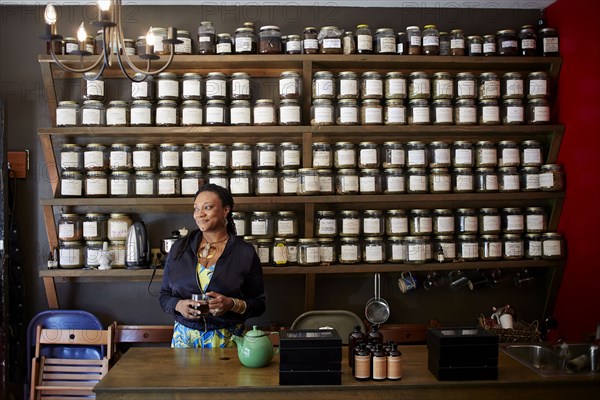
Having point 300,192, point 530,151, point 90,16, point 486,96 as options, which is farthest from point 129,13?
point 530,151

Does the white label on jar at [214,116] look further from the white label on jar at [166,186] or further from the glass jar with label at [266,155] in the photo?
the white label on jar at [166,186]

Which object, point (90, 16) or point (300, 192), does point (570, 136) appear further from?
point (90, 16)

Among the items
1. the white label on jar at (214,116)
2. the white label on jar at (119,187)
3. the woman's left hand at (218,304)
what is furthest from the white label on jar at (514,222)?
the white label on jar at (119,187)

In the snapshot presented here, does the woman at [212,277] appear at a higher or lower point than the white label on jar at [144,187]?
lower

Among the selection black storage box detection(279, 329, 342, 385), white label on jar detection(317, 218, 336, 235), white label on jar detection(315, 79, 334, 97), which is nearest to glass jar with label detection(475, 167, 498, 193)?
white label on jar detection(317, 218, 336, 235)

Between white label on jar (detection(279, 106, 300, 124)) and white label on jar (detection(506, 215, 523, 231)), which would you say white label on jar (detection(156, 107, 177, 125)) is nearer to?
white label on jar (detection(279, 106, 300, 124))

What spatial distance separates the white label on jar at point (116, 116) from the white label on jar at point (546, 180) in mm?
2474

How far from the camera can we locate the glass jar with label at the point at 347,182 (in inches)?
142

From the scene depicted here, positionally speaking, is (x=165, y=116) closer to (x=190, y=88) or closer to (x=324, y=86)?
(x=190, y=88)

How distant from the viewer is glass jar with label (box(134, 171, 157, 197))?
3572mm

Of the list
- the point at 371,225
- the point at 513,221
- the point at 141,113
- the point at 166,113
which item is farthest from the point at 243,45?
the point at 513,221

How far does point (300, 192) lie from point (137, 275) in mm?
1035

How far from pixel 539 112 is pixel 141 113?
7.63 feet

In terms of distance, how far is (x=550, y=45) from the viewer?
3.74 m
